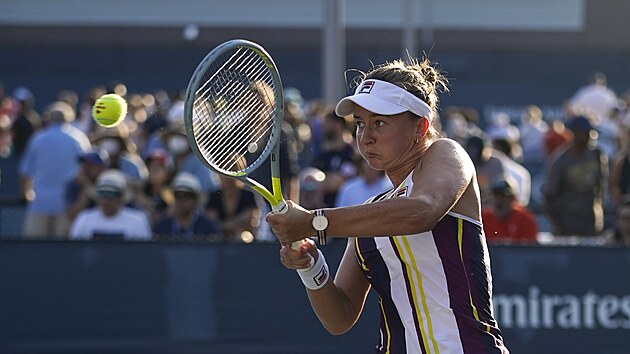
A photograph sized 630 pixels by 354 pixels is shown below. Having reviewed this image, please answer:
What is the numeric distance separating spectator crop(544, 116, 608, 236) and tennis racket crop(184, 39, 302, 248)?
6.34m

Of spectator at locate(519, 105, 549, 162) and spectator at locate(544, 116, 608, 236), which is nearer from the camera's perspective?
spectator at locate(544, 116, 608, 236)

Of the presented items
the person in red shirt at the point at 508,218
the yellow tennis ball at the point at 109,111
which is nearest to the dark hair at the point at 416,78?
the yellow tennis ball at the point at 109,111

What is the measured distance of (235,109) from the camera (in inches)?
168

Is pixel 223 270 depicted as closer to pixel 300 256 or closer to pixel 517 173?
pixel 517 173

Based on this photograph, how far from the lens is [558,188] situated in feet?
33.7

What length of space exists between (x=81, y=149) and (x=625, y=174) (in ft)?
16.1

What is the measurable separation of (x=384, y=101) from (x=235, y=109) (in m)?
0.79

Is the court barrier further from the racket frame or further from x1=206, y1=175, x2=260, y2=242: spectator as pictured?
the racket frame

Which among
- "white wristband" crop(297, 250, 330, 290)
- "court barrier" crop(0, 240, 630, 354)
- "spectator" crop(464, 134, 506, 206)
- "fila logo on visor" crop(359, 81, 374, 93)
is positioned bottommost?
"court barrier" crop(0, 240, 630, 354)

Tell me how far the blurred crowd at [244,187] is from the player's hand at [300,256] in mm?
3705

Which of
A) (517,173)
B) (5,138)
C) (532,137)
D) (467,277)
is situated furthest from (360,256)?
(532,137)

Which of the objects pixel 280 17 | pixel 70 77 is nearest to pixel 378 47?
pixel 280 17

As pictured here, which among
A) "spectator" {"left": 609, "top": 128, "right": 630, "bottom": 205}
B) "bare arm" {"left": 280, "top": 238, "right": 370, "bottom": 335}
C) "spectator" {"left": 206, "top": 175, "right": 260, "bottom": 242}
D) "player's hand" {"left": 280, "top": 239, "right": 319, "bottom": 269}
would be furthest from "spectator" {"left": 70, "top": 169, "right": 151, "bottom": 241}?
"player's hand" {"left": 280, "top": 239, "right": 319, "bottom": 269}

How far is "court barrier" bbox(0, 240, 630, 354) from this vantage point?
7602 millimetres
